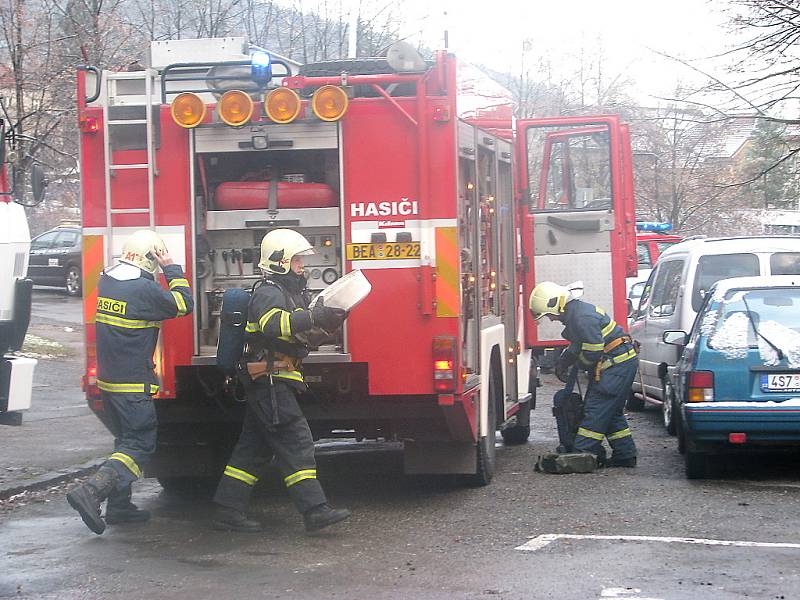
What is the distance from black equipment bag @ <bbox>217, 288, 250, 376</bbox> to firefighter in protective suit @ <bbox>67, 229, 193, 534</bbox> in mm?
242

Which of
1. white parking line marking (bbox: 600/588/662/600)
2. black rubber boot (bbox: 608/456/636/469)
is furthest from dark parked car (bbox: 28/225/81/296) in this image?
white parking line marking (bbox: 600/588/662/600)

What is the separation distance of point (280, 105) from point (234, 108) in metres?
0.30

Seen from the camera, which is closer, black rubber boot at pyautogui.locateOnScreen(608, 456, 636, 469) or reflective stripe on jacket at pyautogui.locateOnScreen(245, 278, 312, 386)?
reflective stripe on jacket at pyautogui.locateOnScreen(245, 278, 312, 386)

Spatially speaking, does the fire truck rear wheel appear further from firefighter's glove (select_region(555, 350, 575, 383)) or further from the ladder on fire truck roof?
the ladder on fire truck roof

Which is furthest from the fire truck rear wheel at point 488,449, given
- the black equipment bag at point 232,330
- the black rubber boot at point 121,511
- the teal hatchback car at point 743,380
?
the black rubber boot at point 121,511

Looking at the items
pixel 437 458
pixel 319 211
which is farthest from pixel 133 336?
pixel 437 458

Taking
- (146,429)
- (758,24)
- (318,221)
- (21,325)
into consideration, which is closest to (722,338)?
(318,221)

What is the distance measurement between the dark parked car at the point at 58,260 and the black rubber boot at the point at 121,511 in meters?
21.9

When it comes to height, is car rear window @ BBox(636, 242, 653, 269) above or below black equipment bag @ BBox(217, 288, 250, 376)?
above

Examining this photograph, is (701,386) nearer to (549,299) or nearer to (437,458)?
(549,299)

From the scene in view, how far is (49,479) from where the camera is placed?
9.70 m

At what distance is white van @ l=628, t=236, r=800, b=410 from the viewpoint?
12.5m

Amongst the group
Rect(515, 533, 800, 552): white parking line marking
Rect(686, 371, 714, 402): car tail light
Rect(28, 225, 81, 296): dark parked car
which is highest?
Rect(28, 225, 81, 296): dark parked car

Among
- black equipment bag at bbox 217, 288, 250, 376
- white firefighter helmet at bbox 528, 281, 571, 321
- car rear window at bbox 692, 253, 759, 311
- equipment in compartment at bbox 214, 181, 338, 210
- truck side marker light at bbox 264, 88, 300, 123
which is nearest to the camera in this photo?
black equipment bag at bbox 217, 288, 250, 376
